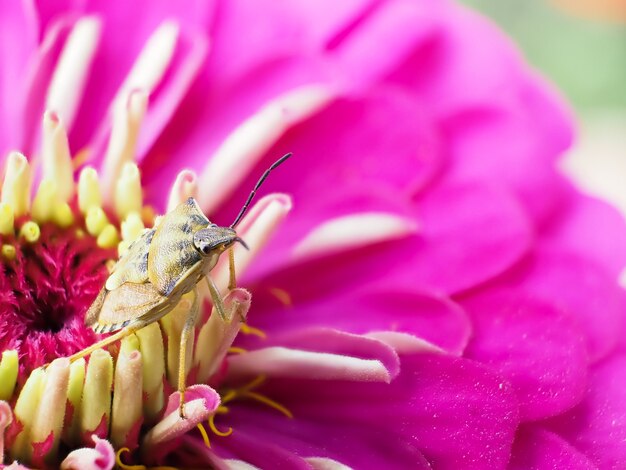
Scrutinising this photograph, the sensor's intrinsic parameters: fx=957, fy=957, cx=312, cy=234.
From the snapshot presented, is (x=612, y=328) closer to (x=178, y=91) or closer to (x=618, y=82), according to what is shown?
(x=178, y=91)

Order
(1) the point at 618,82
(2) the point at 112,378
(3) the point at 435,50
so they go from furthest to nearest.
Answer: (1) the point at 618,82 → (3) the point at 435,50 → (2) the point at 112,378

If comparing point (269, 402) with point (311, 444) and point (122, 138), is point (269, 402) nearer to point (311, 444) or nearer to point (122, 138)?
point (311, 444)

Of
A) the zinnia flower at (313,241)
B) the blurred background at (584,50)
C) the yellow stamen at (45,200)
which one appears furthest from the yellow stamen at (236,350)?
the blurred background at (584,50)

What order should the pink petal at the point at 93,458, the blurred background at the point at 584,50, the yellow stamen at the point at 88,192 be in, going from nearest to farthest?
the pink petal at the point at 93,458, the yellow stamen at the point at 88,192, the blurred background at the point at 584,50

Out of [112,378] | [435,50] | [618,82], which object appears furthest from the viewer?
[618,82]

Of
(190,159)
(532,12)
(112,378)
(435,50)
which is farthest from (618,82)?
(112,378)

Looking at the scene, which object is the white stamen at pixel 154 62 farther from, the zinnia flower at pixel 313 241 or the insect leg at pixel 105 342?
the insect leg at pixel 105 342

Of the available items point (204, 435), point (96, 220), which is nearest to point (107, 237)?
point (96, 220)
